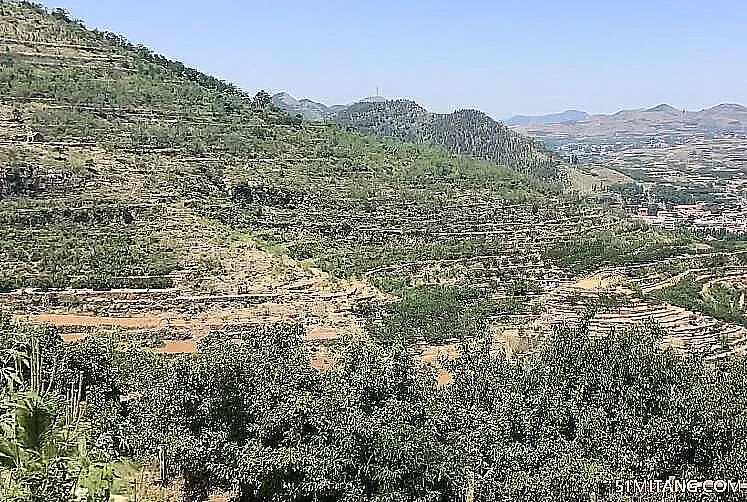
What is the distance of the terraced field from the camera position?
2036 cm

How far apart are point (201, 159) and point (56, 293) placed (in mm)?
10930

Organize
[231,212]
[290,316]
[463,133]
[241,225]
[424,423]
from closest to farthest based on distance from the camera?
[424,423]
[290,316]
[241,225]
[231,212]
[463,133]

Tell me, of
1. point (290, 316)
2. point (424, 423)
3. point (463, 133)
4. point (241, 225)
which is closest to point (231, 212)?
point (241, 225)

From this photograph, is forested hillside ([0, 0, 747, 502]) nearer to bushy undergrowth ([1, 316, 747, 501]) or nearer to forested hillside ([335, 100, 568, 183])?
bushy undergrowth ([1, 316, 747, 501])

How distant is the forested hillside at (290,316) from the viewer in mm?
8148

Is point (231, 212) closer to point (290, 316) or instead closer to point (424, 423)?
point (290, 316)

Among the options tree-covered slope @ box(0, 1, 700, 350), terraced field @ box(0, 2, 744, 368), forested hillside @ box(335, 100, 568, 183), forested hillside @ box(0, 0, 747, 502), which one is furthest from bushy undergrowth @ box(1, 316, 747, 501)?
forested hillside @ box(335, 100, 568, 183)

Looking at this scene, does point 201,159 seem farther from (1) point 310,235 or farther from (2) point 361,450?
(2) point 361,450

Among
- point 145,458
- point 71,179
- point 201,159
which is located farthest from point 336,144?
point 145,458

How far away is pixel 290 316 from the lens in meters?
20.4

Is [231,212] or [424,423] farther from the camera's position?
[231,212]

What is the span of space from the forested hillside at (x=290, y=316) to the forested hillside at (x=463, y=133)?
37137 millimetres

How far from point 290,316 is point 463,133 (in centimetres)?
6696

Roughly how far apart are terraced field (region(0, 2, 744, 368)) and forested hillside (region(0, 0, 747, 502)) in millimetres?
115
